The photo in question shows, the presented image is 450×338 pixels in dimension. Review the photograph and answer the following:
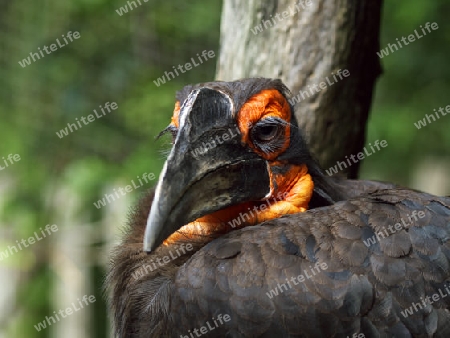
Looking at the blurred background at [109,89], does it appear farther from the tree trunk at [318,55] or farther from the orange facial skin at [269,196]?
the orange facial skin at [269,196]

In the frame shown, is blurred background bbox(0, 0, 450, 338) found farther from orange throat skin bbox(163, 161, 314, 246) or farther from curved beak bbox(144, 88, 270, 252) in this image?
curved beak bbox(144, 88, 270, 252)

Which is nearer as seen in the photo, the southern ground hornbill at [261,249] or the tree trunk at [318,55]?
the southern ground hornbill at [261,249]

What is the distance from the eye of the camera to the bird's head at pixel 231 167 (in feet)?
6.70

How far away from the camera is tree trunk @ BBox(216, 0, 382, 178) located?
2844 millimetres

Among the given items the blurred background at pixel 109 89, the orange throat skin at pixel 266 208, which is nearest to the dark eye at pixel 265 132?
the orange throat skin at pixel 266 208

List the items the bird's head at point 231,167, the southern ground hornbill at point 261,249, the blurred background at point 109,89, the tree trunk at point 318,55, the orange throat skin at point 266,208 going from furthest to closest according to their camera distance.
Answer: the blurred background at point 109,89
the tree trunk at point 318,55
the orange throat skin at point 266,208
the bird's head at point 231,167
the southern ground hornbill at point 261,249

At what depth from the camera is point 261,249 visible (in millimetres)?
2020

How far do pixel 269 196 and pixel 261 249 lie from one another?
0.40m

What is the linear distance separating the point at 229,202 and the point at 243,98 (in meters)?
0.38

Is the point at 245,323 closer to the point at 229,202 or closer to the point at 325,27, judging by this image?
the point at 229,202

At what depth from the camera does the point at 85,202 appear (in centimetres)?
497

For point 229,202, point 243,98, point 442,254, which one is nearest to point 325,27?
point 243,98

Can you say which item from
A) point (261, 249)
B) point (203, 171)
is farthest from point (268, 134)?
point (261, 249)

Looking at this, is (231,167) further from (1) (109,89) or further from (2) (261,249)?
(1) (109,89)
